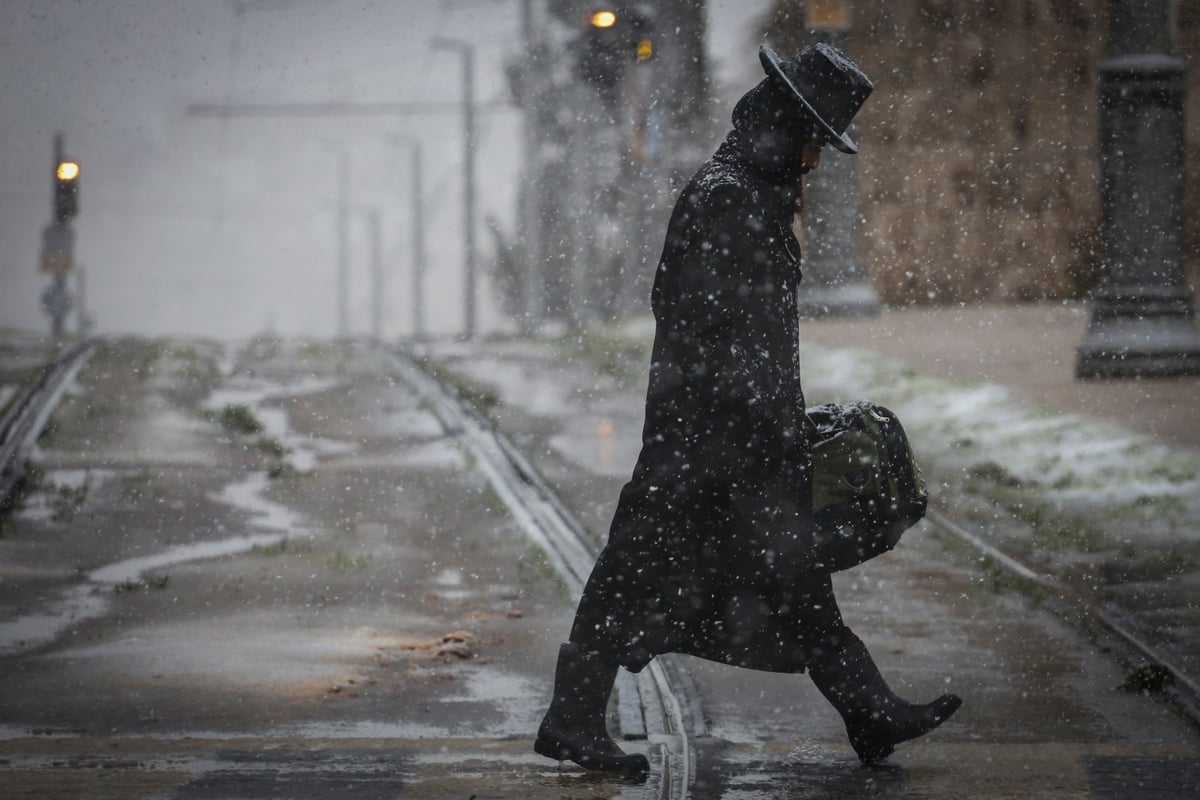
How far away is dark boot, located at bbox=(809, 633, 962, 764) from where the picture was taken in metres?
5.08

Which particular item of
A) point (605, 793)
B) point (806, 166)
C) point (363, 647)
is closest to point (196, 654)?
point (363, 647)

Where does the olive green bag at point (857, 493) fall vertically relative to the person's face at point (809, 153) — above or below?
below

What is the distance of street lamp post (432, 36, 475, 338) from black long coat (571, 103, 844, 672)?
28.0 meters

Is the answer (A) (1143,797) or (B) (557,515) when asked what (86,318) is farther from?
(A) (1143,797)

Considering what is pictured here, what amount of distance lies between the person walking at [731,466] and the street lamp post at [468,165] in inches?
1101

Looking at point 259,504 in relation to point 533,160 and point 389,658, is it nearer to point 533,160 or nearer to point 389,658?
point 389,658

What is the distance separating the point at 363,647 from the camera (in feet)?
22.9

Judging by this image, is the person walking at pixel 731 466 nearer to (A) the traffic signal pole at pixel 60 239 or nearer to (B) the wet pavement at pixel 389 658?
(B) the wet pavement at pixel 389 658

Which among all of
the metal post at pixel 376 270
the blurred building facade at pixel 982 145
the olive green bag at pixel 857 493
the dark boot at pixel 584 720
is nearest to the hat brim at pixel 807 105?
the olive green bag at pixel 857 493

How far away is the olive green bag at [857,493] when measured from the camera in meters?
4.91

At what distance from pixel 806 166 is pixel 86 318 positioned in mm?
46492

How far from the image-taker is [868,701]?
200 inches

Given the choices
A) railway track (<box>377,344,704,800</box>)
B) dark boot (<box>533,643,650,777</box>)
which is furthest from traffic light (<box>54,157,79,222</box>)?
dark boot (<box>533,643,650,777</box>)

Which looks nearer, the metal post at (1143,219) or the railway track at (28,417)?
the railway track at (28,417)
